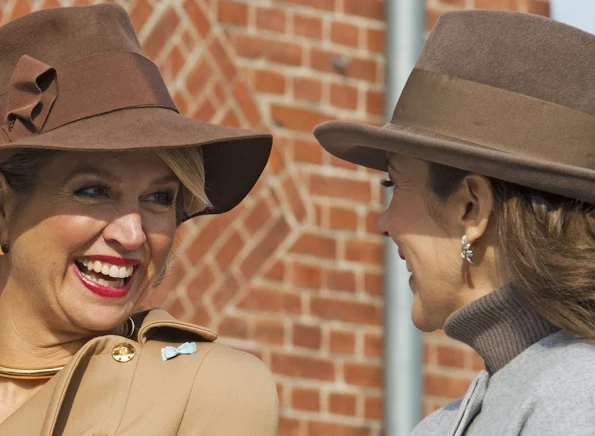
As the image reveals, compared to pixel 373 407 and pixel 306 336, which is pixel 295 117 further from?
pixel 373 407

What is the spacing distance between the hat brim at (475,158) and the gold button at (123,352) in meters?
Answer: 0.76

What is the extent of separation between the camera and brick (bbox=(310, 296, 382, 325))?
590 cm

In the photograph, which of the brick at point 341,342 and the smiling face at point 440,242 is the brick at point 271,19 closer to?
the brick at point 341,342

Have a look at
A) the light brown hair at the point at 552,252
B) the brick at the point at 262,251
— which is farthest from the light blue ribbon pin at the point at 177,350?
the brick at the point at 262,251

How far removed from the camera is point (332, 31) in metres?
6.09

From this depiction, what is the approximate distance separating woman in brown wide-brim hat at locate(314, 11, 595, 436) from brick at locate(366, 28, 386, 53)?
2297 millimetres

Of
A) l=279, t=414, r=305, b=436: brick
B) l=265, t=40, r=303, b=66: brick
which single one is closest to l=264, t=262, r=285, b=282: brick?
l=279, t=414, r=305, b=436: brick

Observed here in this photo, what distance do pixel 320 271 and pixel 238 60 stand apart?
0.85m

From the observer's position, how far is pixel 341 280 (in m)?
5.95

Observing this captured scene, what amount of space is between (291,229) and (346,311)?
0.38 meters

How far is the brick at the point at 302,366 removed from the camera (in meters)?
5.80

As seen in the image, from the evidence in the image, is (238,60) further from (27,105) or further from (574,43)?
(574,43)

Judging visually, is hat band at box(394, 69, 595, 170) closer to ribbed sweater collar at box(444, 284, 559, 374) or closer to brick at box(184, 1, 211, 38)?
ribbed sweater collar at box(444, 284, 559, 374)

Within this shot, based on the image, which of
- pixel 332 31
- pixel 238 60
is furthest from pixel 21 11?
pixel 332 31
